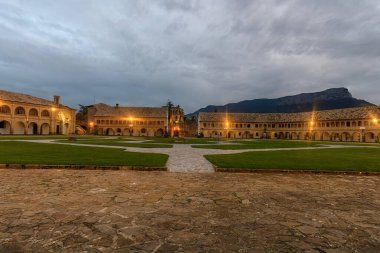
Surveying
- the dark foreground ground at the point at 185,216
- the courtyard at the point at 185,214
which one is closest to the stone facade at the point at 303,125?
the courtyard at the point at 185,214

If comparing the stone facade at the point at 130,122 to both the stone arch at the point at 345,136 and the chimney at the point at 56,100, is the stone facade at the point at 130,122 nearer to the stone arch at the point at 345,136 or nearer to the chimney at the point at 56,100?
the chimney at the point at 56,100

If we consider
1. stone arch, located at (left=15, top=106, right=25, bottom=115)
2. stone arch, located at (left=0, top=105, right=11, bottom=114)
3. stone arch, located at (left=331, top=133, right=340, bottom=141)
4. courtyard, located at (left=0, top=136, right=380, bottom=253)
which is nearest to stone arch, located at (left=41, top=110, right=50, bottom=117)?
stone arch, located at (left=15, top=106, right=25, bottom=115)

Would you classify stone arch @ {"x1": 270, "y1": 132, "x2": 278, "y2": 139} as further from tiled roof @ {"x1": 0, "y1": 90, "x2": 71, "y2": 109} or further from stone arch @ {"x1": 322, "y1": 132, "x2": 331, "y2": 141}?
tiled roof @ {"x1": 0, "y1": 90, "x2": 71, "y2": 109}

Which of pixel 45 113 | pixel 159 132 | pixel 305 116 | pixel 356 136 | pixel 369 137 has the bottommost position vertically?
pixel 369 137

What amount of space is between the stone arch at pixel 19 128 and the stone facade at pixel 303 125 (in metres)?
49.5

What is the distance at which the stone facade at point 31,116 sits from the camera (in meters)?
54.4

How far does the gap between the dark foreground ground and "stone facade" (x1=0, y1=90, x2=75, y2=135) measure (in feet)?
186

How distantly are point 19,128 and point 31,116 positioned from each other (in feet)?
12.5

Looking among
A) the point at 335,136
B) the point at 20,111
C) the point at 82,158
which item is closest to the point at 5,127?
the point at 20,111

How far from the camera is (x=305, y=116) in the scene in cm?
7694

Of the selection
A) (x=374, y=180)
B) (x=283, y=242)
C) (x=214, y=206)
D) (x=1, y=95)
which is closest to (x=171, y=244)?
(x=283, y=242)

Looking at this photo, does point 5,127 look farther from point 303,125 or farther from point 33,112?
point 303,125

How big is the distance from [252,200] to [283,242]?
234cm

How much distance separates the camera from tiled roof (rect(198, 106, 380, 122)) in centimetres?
6228
